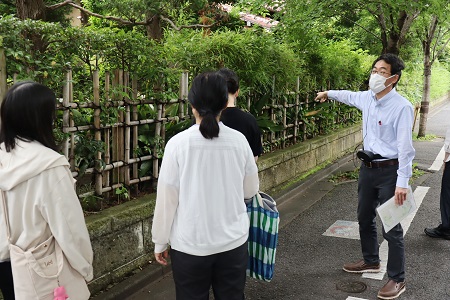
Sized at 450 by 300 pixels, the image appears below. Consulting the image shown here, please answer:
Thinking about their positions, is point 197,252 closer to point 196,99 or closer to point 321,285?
point 196,99

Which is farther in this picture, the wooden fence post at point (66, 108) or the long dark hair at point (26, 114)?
the wooden fence post at point (66, 108)

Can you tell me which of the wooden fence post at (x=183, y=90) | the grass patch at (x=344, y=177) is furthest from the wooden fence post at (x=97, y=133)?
the grass patch at (x=344, y=177)

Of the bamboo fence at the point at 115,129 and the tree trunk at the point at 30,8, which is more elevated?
the tree trunk at the point at 30,8

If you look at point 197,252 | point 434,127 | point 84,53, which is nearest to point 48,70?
point 84,53

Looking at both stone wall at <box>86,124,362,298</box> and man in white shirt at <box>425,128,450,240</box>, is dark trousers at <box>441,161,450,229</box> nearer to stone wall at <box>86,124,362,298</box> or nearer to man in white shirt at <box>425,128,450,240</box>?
man in white shirt at <box>425,128,450,240</box>

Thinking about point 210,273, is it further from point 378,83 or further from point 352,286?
point 378,83

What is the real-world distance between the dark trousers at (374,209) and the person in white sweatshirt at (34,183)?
2.60 m

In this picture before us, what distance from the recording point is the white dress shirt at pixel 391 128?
3.59 metres

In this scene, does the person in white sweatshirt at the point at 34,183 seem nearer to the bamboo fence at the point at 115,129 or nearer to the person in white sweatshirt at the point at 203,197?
the person in white sweatshirt at the point at 203,197

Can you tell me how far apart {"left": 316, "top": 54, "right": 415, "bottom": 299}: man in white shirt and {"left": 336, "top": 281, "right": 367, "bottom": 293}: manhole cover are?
228 mm

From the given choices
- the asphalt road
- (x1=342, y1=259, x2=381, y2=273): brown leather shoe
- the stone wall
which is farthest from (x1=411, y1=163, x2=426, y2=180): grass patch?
the stone wall

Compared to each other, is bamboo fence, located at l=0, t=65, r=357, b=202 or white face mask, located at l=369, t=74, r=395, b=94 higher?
white face mask, located at l=369, t=74, r=395, b=94

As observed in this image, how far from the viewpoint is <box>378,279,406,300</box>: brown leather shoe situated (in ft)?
12.5

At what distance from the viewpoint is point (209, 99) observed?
2381 mm
